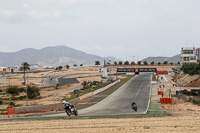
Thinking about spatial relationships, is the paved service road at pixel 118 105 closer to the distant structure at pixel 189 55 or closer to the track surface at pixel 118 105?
the track surface at pixel 118 105

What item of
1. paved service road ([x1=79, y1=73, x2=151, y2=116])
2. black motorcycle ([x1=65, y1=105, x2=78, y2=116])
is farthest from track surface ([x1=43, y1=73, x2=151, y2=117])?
black motorcycle ([x1=65, y1=105, x2=78, y2=116])

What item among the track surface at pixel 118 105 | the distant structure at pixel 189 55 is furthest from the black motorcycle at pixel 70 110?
the distant structure at pixel 189 55

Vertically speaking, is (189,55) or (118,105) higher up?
(189,55)

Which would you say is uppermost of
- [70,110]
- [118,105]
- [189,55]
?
[189,55]

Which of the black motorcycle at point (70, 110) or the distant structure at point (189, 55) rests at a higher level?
the distant structure at point (189, 55)

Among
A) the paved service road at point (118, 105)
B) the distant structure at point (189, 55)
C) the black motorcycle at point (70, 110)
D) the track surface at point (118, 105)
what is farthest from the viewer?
the distant structure at point (189, 55)

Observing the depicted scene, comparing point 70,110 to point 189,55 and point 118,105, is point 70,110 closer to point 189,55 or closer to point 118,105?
point 118,105

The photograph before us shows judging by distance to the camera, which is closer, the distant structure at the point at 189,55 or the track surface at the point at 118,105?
the track surface at the point at 118,105

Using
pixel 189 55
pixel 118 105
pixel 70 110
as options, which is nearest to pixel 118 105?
pixel 118 105

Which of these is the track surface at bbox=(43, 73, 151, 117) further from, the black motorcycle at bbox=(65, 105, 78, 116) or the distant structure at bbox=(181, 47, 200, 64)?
Answer: the distant structure at bbox=(181, 47, 200, 64)

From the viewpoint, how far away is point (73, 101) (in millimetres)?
49344

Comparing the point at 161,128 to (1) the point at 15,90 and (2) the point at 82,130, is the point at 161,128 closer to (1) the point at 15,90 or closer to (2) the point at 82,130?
(2) the point at 82,130

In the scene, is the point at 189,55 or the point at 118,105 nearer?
A: the point at 118,105

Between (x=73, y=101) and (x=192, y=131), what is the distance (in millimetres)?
34083
